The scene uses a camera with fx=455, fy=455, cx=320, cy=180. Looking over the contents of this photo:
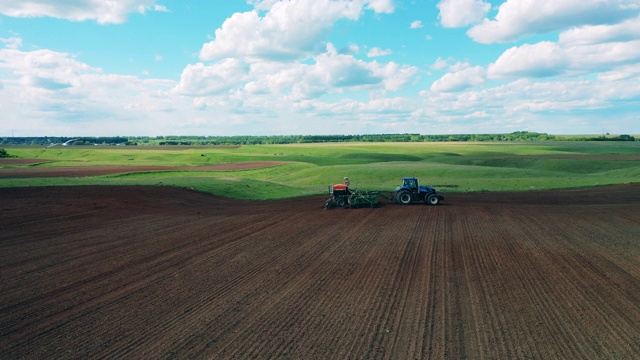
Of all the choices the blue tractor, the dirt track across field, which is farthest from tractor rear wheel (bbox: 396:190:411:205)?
the dirt track across field

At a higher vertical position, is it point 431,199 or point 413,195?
point 413,195

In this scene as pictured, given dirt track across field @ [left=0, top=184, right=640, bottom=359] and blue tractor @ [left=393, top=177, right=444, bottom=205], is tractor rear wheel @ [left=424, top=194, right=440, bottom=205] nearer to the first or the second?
blue tractor @ [left=393, top=177, right=444, bottom=205]

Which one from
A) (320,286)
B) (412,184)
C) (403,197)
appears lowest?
(320,286)

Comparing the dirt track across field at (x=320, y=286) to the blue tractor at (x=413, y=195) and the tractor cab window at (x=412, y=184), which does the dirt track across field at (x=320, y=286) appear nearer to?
the blue tractor at (x=413, y=195)

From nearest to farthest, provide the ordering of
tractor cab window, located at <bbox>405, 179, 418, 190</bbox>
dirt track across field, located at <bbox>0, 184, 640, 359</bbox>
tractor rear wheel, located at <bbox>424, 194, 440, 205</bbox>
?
dirt track across field, located at <bbox>0, 184, 640, 359</bbox> < tractor rear wheel, located at <bbox>424, 194, 440, 205</bbox> < tractor cab window, located at <bbox>405, 179, 418, 190</bbox>

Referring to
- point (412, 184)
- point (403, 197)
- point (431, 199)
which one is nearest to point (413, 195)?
point (403, 197)

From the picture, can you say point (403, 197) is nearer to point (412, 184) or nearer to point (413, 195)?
point (413, 195)
